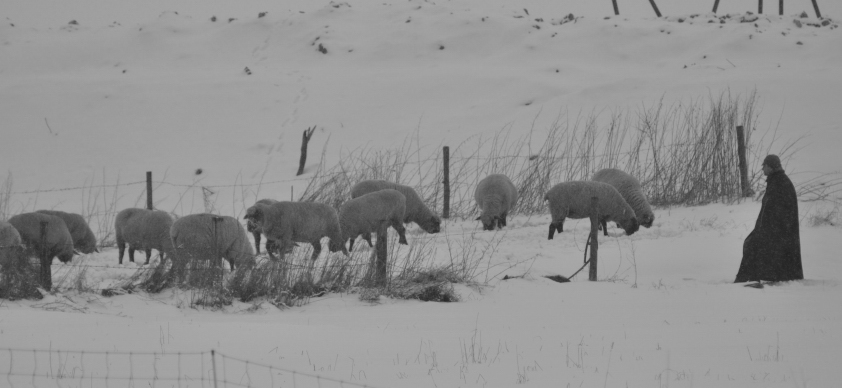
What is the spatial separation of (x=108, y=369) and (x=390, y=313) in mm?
3101

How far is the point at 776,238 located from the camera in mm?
10031

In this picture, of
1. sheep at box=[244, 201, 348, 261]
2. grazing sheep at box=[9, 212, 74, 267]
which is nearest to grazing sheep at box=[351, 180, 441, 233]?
sheep at box=[244, 201, 348, 261]

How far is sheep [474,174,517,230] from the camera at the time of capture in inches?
577

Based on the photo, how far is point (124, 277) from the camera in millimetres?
10164

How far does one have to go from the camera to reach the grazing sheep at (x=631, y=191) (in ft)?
47.1

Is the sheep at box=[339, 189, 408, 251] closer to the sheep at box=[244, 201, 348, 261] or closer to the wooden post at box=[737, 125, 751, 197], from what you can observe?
the sheep at box=[244, 201, 348, 261]

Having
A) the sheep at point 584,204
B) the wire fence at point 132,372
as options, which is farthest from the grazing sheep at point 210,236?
the sheep at point 584,204

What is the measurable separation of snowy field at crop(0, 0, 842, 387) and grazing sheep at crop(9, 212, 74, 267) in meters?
1.03

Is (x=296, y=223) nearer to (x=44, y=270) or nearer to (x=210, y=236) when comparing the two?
(x=210, y=236)

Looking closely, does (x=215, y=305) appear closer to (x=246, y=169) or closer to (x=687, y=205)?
(x=687, y=205)

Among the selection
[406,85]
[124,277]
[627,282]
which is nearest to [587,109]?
[406,85]

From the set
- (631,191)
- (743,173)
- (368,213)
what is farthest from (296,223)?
(743,173)

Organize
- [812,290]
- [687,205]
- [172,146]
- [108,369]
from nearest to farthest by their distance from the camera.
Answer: [108,369] → [812,290] → [687,205] → [172,146]

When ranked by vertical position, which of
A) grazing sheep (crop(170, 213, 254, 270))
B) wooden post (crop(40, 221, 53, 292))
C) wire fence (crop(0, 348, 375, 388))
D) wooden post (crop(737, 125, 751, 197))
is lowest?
wire fence (crop(0, 348, 375, 388))
